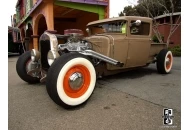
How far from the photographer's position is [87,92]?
276 cm

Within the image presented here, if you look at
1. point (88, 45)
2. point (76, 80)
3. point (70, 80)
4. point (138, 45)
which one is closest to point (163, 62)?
point (138, 45)

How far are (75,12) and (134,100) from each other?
8929 mm

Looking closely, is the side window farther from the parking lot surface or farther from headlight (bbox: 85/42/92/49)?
the parking lot surface

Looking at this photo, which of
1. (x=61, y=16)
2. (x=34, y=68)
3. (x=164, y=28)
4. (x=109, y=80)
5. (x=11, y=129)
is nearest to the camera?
(x=11, y=129)

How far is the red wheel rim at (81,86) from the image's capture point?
2.57 m

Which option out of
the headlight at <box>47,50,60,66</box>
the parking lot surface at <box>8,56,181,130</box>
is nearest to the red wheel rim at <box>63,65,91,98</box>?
the parking lot surface at <box>8,56,181,130</box>

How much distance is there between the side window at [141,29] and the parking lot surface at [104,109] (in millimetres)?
1290

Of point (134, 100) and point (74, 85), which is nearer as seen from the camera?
point (74, 85)

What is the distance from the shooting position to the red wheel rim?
2.57m

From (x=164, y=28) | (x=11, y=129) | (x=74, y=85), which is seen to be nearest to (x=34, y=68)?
(x=74, y=85)

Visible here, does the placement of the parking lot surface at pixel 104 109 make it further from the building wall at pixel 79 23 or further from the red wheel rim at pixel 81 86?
the building wall at pixel 79 23

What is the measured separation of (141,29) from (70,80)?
256 centimetres

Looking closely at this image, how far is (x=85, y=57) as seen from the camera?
2785 mm

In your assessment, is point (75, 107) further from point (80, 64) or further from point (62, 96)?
point (80, 64)
